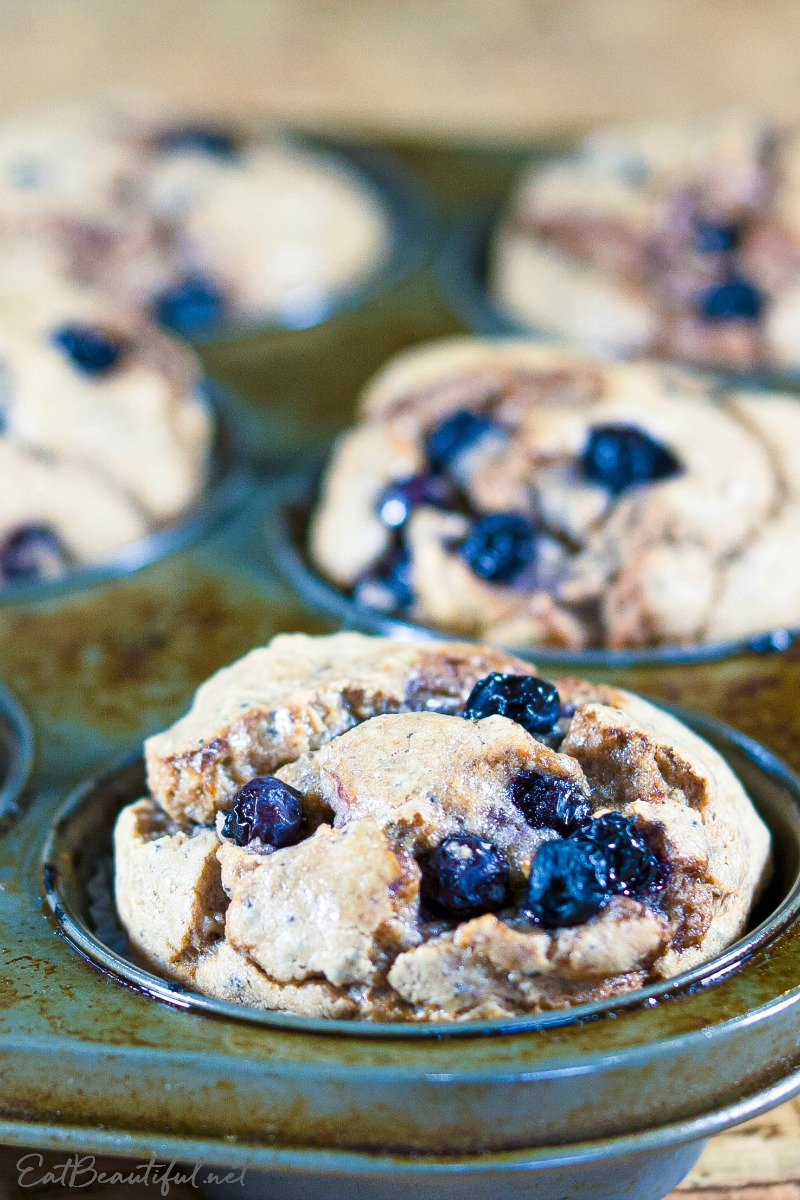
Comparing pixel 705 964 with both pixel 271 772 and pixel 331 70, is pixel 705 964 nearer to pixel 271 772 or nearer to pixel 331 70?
pixel 271 772

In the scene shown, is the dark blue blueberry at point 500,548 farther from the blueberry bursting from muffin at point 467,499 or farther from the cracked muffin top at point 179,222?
the cracked muffin top at point 179,222

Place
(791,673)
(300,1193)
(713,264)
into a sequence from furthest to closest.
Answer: (713,264) < (791,673) < (300,1193)

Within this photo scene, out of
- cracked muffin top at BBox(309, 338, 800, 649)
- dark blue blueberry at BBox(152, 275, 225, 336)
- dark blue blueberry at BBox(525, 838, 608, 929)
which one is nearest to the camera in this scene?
dark blue blueberry at BBox(525, 838, 608, 929)

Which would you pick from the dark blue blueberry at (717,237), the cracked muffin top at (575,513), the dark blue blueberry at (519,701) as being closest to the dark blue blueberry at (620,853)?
the dark blue blueberry at (519,701)

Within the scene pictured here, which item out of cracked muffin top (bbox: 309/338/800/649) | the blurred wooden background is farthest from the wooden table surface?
cracked muffin top (bbox: 309/338/800/649)

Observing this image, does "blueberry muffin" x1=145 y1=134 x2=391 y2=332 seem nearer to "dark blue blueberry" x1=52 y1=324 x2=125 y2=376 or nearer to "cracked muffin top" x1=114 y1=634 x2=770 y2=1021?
"dark blue blueberry" x1=52 y1=324 x2=125 y2=376

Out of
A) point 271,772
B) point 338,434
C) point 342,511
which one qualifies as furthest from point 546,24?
point 271,772
